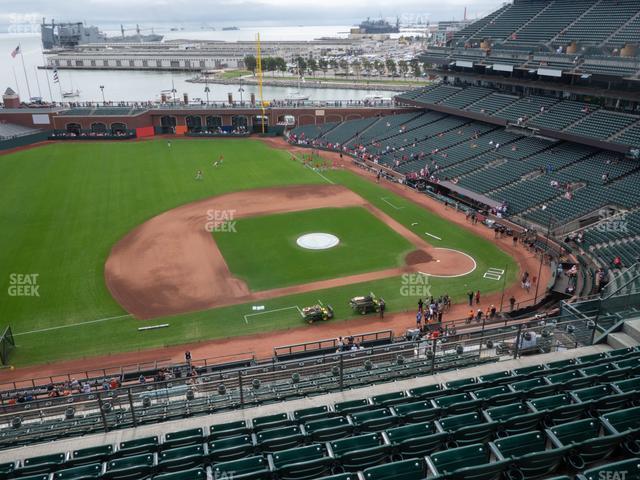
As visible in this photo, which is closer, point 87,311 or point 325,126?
point 87,311

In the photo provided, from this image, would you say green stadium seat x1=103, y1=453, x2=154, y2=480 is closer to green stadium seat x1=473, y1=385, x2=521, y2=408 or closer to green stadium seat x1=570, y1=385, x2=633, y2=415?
green stadium seat x1=473, y1=385, x2=521, y2=408

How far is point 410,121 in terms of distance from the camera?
70.5 m

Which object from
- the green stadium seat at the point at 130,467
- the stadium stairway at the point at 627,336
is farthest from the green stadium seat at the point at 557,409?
the green stadium seat at the point at 130,467

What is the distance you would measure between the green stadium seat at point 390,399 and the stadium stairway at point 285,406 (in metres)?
0.45

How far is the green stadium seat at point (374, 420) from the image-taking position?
1123cm

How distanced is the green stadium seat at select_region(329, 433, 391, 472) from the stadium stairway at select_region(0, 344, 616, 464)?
330 cm

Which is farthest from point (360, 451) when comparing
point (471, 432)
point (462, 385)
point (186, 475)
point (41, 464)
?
point (41, 464)

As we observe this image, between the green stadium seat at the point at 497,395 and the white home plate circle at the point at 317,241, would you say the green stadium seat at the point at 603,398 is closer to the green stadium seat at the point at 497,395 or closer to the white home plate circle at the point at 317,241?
the green stadium seat at the point at 497,395

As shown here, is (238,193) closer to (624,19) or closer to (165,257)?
(165,257)

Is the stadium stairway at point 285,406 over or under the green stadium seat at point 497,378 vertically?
under

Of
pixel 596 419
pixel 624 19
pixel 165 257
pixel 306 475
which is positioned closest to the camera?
pixel 306 475

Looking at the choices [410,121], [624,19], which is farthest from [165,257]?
[624,19]

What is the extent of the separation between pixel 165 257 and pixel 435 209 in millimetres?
25504

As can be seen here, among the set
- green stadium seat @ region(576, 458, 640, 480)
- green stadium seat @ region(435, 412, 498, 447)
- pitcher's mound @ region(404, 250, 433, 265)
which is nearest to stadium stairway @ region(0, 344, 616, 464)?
green stadium seat @ region(435, 412, 498, 447)
